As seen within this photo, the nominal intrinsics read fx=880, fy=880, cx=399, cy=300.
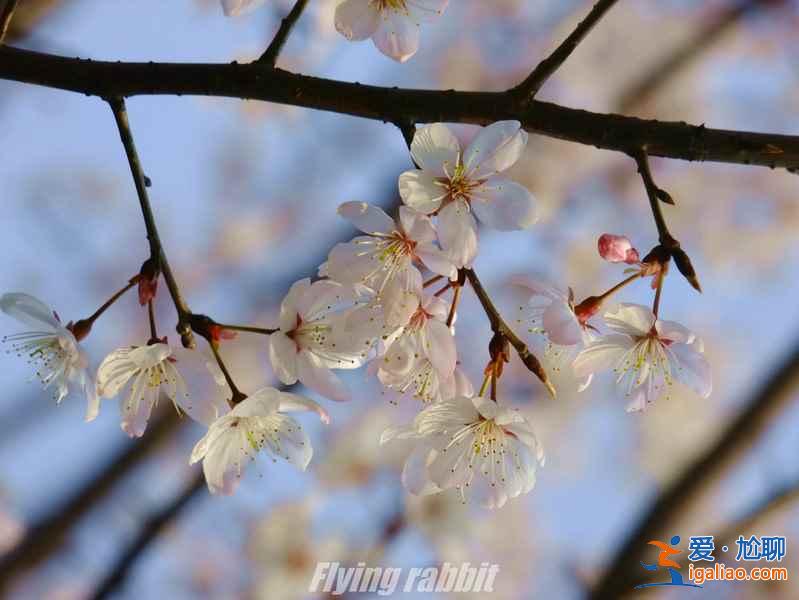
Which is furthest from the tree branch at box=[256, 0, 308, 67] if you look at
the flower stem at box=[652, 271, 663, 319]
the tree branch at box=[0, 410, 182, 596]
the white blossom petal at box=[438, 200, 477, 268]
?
the tree branch at box=[0, 410, 182, 596]

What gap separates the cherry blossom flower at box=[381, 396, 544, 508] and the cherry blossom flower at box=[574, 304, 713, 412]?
0.47 feet

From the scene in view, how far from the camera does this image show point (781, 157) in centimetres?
96

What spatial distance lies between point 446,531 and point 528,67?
398cm

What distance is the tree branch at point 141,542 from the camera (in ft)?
8.40

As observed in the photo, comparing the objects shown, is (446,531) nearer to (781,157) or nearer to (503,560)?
(503,560)

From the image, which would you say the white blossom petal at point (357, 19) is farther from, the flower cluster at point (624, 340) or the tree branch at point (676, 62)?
the tree branch at point (676, 62)

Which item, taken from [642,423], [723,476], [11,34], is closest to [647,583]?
[723,476]

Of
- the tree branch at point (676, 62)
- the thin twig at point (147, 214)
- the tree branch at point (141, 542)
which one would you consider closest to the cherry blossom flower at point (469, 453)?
the thin twig at point (147, 214)

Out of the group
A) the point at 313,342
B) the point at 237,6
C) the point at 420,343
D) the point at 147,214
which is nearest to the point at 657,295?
the point at 420,343

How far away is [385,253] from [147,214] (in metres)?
0.29

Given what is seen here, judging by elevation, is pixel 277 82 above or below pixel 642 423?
below

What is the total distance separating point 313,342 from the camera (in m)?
1.26

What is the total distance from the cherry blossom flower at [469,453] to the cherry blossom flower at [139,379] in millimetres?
306

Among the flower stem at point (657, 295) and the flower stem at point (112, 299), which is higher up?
the flower stem at point (657, 295)
